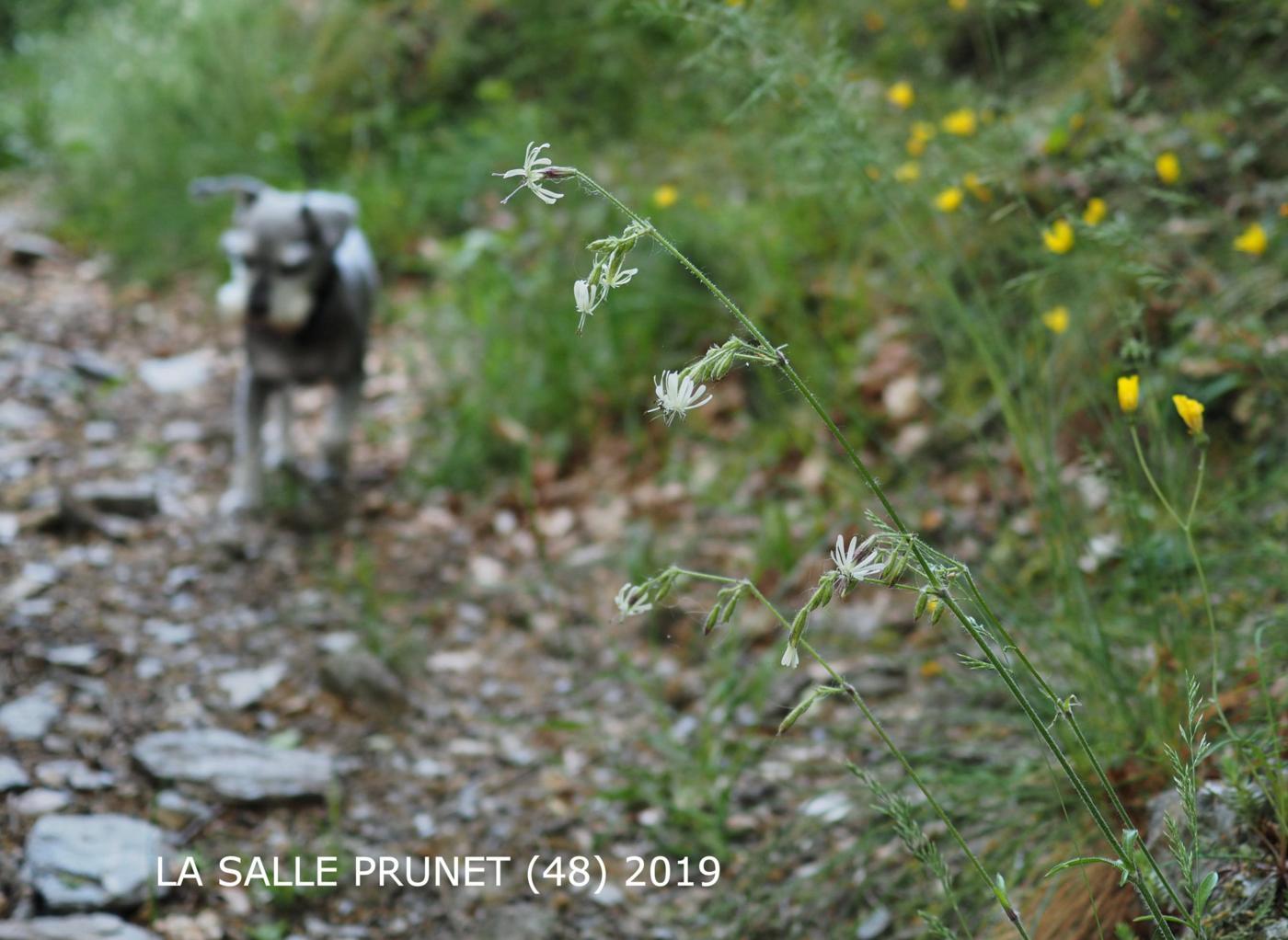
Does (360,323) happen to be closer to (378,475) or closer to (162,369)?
(378,475)

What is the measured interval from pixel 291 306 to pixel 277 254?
0.46 ft

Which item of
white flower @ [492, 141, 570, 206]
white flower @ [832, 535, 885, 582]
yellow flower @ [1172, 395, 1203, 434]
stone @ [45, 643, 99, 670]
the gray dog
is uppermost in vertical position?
white flower @ [492, 141, 570, 206]

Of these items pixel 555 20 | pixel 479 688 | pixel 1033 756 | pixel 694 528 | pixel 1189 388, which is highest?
pixel 555 20

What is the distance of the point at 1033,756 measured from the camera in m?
1.70

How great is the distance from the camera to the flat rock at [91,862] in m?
1.60

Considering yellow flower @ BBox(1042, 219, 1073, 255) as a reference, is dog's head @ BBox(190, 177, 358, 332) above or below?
below

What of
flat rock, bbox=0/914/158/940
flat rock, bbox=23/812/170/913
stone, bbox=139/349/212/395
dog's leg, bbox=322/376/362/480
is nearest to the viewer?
flat rock, bbox=0/914/158/940

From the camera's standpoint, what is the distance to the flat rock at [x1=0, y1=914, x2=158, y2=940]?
4.80ft

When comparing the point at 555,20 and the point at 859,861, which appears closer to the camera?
the point at 859,861

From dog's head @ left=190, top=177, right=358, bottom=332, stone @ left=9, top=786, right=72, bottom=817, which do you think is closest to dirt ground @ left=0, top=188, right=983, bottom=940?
stone @ left=9, top=786, right=72, bottom=817

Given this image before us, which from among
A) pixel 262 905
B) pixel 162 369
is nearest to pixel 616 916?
pixel 262 905

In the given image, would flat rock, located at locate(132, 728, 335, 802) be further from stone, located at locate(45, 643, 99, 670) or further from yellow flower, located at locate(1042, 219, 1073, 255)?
yellow flower, located at locate(1042, 219, 1073, 255)

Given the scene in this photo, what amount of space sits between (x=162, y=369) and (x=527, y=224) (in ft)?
4.87

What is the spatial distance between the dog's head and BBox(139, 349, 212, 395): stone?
1.30 metres
